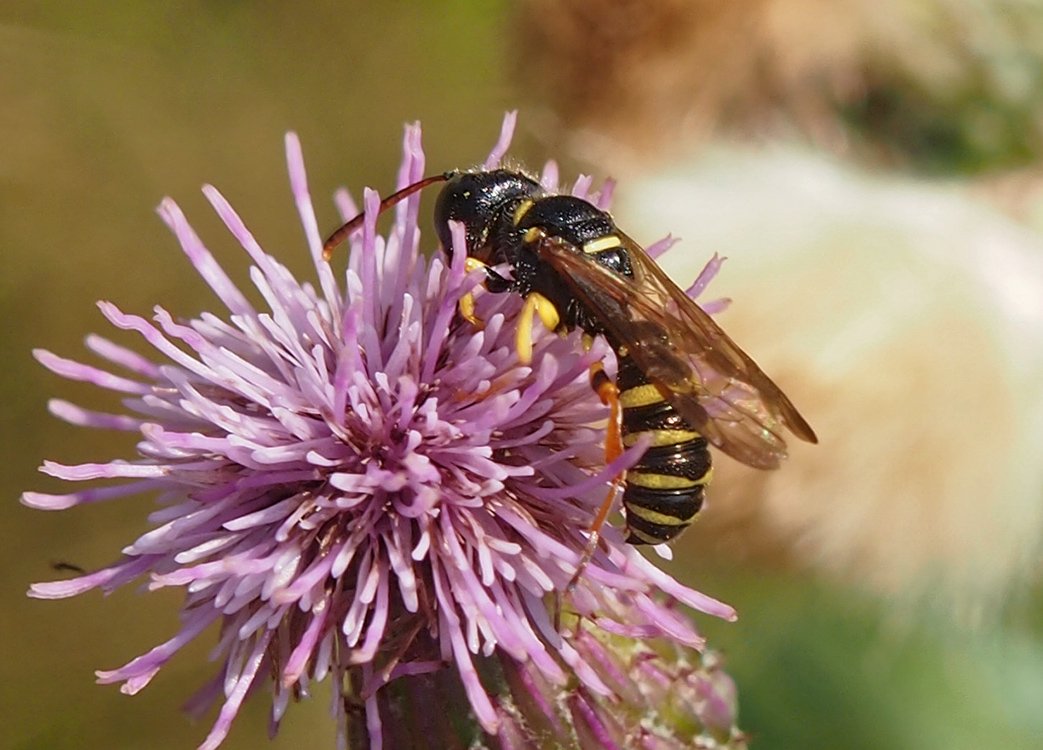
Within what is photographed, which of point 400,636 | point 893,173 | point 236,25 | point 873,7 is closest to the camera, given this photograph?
point 400,636

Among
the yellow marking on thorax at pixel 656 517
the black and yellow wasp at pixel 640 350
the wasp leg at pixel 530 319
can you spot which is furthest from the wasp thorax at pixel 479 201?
the yellow marking on thorax at pixel 656 517

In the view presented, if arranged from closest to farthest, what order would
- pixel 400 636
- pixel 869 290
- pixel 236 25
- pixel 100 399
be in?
pixel 400 636 → pixel 869 290 → pixel 100 399 → pixel 236 25

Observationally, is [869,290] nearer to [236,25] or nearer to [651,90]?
[651,90]

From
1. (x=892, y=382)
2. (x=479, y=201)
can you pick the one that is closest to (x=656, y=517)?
(x=479, y=201)

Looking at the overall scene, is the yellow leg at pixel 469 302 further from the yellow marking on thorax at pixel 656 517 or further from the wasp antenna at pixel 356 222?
the yellow marking on thorax at pixel 656 517

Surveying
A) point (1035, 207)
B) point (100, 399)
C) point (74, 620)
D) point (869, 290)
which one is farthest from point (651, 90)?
point (74, 620)

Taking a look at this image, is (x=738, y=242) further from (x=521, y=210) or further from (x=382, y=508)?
(x=382, y=508)
